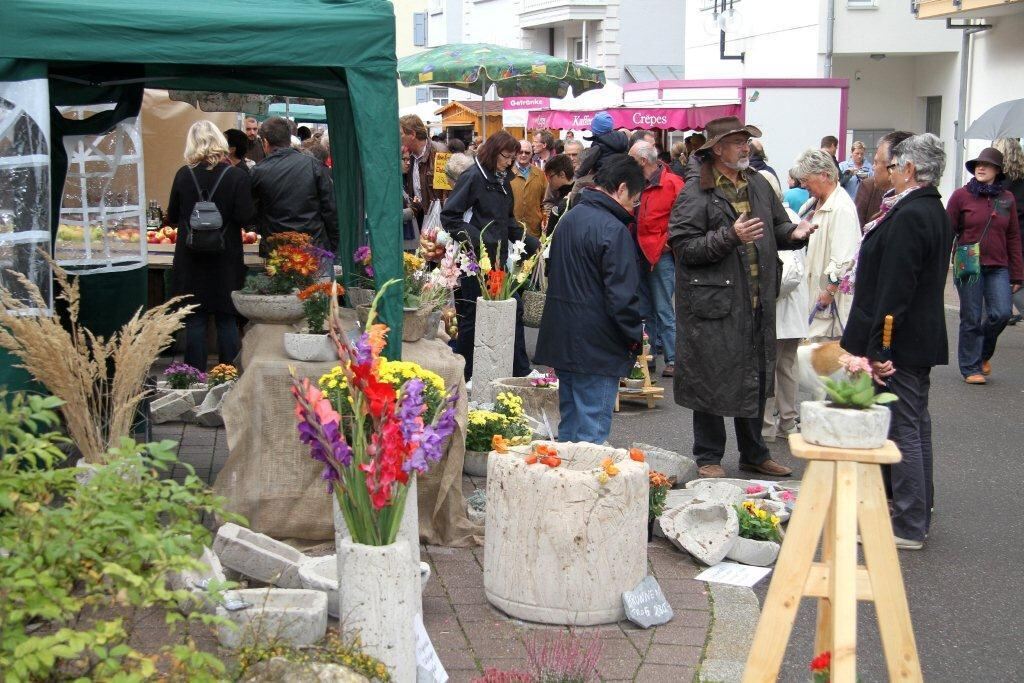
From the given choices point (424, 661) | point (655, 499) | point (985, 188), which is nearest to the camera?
point (424, 661)

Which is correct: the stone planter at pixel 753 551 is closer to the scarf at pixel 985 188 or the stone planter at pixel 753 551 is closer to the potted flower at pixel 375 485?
the potted flower at pixel 375 485

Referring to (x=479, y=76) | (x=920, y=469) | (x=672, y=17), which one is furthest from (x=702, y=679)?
(x=672, y=17)

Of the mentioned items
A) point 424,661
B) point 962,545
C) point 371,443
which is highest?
point 371,443

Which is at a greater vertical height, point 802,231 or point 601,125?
point 601,125

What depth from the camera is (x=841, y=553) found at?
3.49 metres

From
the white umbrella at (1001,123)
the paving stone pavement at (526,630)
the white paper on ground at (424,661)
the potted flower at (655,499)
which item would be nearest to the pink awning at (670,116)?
the white umbrella at (1001,123)

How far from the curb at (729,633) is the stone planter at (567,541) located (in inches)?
15.7

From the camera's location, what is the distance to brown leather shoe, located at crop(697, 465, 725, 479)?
23.1 feet

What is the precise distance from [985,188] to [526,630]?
279 inches

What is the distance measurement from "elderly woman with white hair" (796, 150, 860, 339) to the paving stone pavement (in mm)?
2652

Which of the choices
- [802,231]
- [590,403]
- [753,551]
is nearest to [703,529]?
[753,551]

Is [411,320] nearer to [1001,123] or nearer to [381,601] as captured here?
[381,601]

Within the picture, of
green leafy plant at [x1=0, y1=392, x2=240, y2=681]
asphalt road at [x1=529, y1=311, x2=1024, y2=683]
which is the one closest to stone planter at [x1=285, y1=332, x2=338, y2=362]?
asphalt road at [x1=529, y1=311, x2=1024, y2=683]

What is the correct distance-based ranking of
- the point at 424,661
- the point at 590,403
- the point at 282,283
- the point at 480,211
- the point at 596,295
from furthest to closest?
the point at 480,211
the point at 282,283
the point at 590,403
the point at 596,295
the point at 424,661
